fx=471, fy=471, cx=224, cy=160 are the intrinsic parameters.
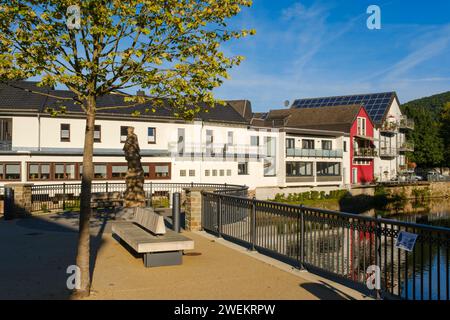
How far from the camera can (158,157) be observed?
3916 cm

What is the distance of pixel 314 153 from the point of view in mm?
49062

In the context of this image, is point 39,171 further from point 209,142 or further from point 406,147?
point 406,147

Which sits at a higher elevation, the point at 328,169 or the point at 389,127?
the point at 389,127

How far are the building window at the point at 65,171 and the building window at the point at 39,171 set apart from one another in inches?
24.8

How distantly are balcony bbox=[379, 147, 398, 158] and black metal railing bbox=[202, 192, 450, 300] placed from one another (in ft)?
171

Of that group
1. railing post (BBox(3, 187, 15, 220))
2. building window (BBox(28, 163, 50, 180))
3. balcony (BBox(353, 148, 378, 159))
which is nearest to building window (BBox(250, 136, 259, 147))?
balcony (BBox(353, 148, 378, 159))

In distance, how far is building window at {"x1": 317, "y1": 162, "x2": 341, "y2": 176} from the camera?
1996 inches

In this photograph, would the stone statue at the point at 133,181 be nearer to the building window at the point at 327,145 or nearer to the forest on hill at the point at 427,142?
the building window at the point at 327,145

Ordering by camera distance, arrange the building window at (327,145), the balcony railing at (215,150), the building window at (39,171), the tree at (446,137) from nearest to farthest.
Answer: the building window at (39,171) < the balcony railing at (215,150) < the building window at (327,145) < the tree at (446,137)

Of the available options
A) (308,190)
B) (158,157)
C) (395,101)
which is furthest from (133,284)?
(395,101)

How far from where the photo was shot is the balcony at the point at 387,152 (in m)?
61.7

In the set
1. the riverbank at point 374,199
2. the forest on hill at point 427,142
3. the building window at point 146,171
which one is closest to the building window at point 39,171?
the building window at point 146,171


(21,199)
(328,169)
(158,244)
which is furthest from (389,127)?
(158,244)

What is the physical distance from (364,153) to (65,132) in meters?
35.7
